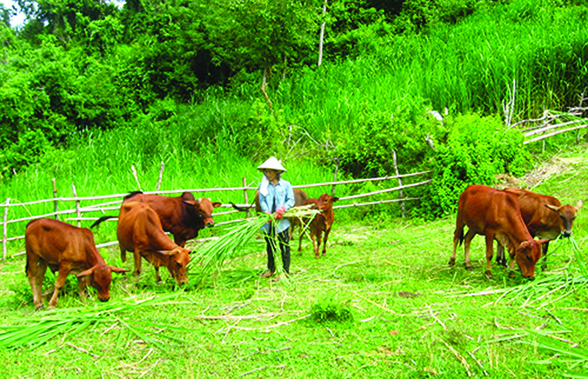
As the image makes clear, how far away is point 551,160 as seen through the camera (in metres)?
9.80

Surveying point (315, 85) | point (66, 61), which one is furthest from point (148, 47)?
point (315, 85)

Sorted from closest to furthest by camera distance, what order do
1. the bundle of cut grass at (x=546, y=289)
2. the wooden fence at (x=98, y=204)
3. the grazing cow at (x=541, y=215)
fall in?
the bundle of cut grass at (x=546, y=289) < the grazing cow at (x=541, y=215) < the wooden fence at (x=98, y=204)

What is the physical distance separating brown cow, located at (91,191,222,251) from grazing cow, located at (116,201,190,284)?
720 mm

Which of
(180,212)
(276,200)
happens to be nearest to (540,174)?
(276,200)

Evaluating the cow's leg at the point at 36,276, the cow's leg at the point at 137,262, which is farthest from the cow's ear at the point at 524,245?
the cow's leg at the point at 36,276

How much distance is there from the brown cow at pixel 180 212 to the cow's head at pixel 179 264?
1209 millimetres

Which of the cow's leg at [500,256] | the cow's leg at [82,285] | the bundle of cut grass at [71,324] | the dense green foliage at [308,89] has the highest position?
the dense green foliage at [308,89]

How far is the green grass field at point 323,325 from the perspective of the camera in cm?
366

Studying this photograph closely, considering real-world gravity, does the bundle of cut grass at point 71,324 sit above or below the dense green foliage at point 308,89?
below

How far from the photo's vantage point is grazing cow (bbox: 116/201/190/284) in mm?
5566

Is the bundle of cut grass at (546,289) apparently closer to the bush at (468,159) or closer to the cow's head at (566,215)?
the cow's head at (566,215)

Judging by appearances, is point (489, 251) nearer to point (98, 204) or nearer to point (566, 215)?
point (566, 215)

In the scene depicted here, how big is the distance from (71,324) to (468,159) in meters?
6.34

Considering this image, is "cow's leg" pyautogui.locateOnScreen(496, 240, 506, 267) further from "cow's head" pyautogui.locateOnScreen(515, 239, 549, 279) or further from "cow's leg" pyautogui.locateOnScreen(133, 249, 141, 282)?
"cow's leg" pyautogui.locateOnScreen(133, 249, 141, 282)
